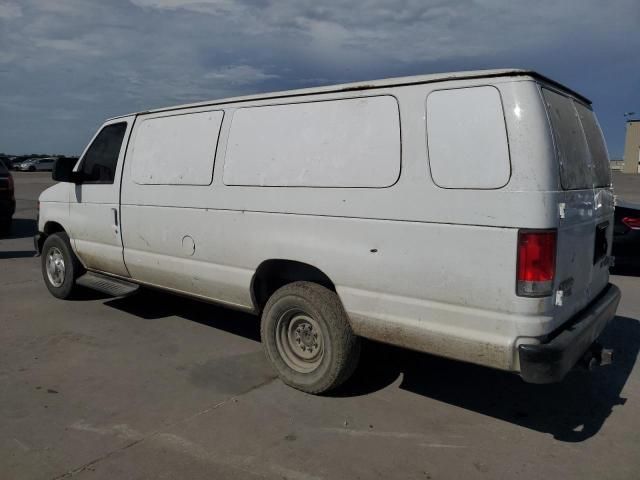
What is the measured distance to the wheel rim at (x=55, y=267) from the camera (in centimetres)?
662

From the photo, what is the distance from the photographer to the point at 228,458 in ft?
10.7

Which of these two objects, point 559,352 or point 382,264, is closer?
point 559,352

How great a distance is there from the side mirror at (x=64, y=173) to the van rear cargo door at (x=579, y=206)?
480 cm

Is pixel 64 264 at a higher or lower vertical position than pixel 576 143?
lower

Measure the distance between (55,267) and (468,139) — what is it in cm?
534

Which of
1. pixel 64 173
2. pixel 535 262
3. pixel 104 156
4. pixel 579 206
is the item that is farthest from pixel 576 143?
pixel 64 173

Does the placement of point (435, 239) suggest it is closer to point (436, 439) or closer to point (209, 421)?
point (436, 439)

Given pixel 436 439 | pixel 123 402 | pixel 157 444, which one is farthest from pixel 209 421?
pixel 436 439

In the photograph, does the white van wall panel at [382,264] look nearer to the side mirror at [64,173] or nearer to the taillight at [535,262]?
the taillight at [535,262]

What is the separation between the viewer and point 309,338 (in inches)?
165

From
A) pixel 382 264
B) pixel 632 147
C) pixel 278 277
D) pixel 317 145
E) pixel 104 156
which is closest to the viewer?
pixel 382 264

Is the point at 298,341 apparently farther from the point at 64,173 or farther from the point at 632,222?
the point at 632,222

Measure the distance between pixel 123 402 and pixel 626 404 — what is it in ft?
11.7

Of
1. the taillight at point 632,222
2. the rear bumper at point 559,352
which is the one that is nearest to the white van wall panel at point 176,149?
the rear bumper at point 559,352
